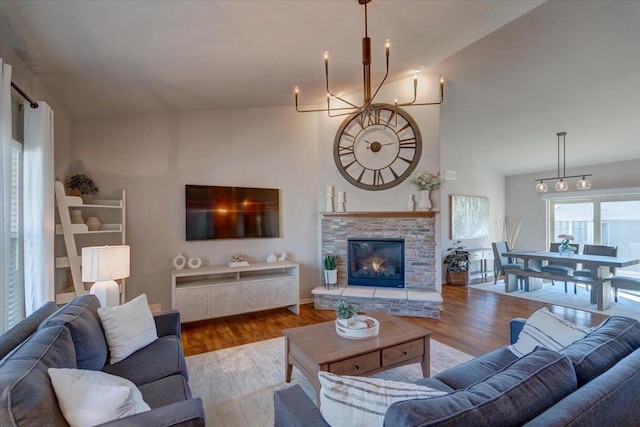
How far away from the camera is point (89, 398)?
3.76 feet

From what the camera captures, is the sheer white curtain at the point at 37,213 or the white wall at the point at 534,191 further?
the white wall at the point at 534,191

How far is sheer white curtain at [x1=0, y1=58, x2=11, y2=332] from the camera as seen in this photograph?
1861 mm

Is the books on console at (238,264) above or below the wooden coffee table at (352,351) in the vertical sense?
above

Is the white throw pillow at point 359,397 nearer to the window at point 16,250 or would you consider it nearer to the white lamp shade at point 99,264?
the white lamp shade at point 99,264

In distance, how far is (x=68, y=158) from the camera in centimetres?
353

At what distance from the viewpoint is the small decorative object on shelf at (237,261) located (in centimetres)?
422

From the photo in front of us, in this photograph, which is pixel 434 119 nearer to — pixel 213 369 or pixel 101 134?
pixel 213 369

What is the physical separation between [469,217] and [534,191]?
197 centimetres

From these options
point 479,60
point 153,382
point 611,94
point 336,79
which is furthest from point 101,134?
point 611,94

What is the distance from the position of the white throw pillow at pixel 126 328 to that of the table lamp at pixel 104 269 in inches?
25.7

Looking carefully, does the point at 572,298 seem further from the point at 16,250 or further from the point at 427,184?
the point at 16,250

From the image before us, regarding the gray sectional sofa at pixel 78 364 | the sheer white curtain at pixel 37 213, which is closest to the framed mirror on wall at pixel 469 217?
the gray sectional sofa at pixel 78 364

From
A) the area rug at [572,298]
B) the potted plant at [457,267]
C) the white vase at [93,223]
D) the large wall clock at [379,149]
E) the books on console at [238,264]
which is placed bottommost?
the area rug at [572,298]

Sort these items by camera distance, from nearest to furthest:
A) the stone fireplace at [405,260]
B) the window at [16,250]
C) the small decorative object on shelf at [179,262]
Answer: the window at [16,250] < the small decorative object on shelf at [179,262] < the stone fireplace at [405,260]
